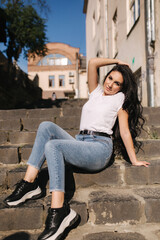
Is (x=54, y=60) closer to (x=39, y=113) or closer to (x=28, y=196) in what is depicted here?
(x=39, y=113)

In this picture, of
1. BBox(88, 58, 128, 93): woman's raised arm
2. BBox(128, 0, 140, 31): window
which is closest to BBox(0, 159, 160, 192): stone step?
BBox(88, 58, 128, 93): woman's raised arm

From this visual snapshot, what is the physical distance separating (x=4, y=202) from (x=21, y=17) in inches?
696

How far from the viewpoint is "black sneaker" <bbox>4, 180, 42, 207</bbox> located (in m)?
1.87

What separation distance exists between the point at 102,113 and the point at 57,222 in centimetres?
111

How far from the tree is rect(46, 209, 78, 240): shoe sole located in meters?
16.9

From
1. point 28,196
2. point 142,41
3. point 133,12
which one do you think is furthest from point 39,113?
point 133,12

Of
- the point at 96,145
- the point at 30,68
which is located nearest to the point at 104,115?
the point at 96,145

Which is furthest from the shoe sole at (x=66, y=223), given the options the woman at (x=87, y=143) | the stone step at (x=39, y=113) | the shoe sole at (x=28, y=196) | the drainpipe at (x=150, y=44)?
the drainpipe at (x=150, y=44)

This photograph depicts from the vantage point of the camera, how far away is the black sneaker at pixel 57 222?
1.59 m

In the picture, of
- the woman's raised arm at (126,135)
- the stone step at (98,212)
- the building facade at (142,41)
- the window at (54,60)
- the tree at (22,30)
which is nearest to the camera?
the stone step at (98,212)

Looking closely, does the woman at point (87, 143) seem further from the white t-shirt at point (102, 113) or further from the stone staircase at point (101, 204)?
the stone staircase at point (101, 204)

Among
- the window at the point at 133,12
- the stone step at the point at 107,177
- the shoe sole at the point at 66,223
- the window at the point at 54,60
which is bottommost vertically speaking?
the shoe sole at the point at 66,223

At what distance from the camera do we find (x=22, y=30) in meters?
16.6

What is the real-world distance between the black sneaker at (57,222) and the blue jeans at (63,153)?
0.17m
